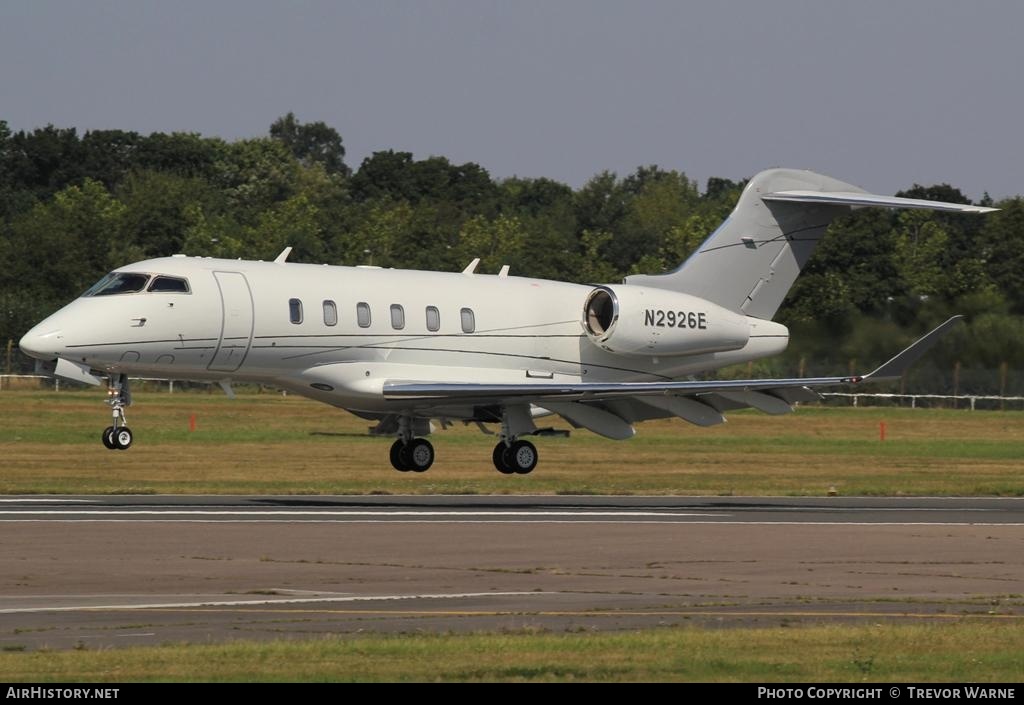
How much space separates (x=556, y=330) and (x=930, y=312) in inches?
555

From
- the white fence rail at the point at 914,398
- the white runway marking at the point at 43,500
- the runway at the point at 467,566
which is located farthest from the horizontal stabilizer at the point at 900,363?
the white fence rail at the point at 914,398

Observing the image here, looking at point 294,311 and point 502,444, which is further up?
point 294,311

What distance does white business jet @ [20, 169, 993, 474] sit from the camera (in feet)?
98.0

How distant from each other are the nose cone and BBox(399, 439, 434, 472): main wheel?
8.04 meters

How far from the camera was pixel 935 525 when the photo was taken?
27375mm

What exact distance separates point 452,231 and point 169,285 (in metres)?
81.8

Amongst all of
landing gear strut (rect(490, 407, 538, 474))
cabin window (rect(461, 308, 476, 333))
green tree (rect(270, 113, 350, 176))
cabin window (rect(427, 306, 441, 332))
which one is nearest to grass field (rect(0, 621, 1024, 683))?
cabin window (rect(427, 306, 441, 332))

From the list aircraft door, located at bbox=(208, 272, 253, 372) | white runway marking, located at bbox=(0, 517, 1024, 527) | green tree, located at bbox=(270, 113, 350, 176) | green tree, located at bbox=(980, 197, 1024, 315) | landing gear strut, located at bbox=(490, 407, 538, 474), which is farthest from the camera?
green tree, located at bbox=(270, 113, 350, 176)

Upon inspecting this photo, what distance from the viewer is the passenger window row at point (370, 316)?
3128cm

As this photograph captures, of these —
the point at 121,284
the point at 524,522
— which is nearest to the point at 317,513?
the point at 524,522

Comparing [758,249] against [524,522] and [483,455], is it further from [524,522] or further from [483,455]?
[524,522]

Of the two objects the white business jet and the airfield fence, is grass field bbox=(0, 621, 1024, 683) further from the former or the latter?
the airfield fence

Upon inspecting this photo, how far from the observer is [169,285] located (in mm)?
30188

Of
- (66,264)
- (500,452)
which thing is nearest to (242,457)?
(500,452)
